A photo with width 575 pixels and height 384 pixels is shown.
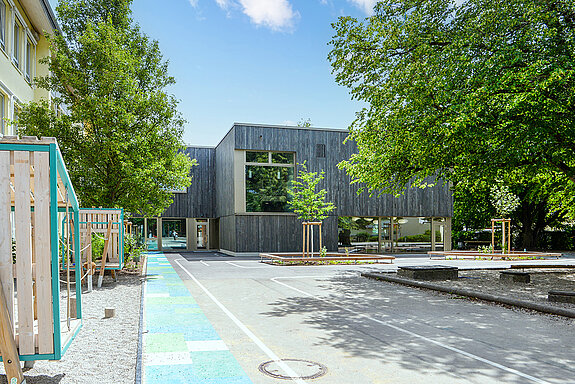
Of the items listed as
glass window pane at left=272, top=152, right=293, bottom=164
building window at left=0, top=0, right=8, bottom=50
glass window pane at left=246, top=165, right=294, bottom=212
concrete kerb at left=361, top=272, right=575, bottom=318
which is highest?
building window at left=0, top=0, right=8, bottom=50

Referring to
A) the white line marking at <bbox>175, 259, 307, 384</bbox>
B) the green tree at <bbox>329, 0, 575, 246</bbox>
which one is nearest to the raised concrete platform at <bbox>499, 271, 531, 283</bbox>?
the green tree at <bbox>329, 0, 575, 246</bbox>

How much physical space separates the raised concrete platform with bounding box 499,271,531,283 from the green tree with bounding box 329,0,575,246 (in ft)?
10.5

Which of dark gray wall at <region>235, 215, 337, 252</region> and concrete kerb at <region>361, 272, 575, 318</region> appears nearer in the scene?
concrete kerb at <region>361, 272, 575, 318</region>

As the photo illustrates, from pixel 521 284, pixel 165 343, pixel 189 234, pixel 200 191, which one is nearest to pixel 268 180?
pixel 200 191

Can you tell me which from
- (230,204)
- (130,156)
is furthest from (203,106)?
(130,156)

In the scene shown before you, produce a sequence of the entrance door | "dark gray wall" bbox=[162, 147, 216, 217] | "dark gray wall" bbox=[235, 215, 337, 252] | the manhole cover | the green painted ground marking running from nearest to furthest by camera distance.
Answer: the manhole cover → the green painted ground marking → "dark gray wall" bbox=[235, 215, 337, 252] → "dark gray wall" bbox=[162, 147, 216, 217] → the entrance door

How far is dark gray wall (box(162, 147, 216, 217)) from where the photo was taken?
39375 millimetres

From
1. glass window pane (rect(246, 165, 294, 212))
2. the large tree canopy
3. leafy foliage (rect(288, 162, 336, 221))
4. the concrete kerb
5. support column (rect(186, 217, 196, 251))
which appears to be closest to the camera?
the concrete kerb

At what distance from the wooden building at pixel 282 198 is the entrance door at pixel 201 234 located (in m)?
1.85

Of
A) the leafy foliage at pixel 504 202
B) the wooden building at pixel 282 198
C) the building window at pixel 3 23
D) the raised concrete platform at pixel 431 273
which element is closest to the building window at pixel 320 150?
the wooden building at pixel 282 198

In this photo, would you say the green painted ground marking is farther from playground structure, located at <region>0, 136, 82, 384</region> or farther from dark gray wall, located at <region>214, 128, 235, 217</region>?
dark gray wall, located at <region>214, 128, 235, 217</region>

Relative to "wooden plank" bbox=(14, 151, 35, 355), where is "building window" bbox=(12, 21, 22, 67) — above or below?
above

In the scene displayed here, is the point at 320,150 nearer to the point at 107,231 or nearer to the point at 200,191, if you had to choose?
the point at 200,191

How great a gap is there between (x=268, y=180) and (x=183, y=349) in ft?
83.6
